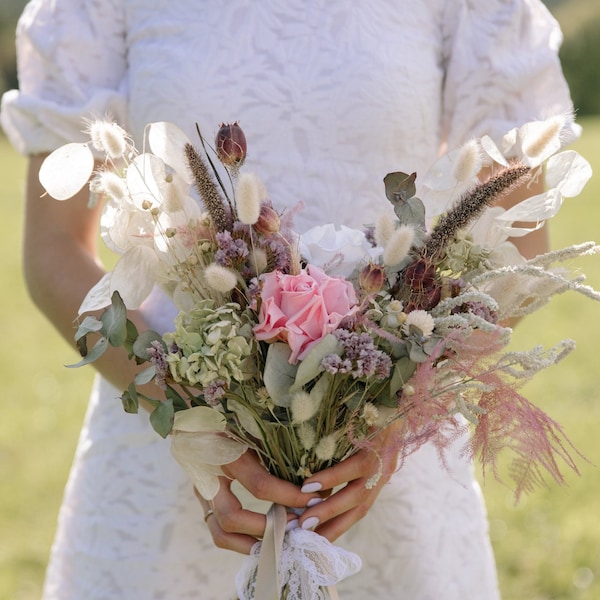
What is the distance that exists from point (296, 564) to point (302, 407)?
0.31 m

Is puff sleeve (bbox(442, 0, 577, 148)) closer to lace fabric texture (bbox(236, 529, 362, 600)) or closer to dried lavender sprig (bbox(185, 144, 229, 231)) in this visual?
dried lavender sprig (bbox(185, 144, 229, 231))

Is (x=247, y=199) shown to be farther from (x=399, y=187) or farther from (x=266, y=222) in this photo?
(x=399, y=187)

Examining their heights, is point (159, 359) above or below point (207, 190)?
below

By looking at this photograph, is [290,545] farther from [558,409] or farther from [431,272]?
[558,409]

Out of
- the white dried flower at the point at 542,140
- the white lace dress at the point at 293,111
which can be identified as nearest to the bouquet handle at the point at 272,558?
the white lace dress at the point at 293,111

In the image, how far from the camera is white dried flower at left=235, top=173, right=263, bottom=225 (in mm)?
1143

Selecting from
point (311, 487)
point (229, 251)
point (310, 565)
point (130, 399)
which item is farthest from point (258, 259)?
point (310, 565)

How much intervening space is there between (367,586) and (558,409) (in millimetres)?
3814

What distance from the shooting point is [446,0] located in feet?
5.53

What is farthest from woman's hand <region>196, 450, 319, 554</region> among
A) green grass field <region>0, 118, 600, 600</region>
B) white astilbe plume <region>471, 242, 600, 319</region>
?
green grass field <region>0, 118, 600, 600</region>

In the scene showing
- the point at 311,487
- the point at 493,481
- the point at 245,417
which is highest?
the point at 245,417

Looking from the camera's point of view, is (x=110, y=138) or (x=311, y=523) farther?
(x=311, y=523)

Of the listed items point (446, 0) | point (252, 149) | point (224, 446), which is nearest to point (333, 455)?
point (224, 446)

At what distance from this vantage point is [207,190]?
1.21m
